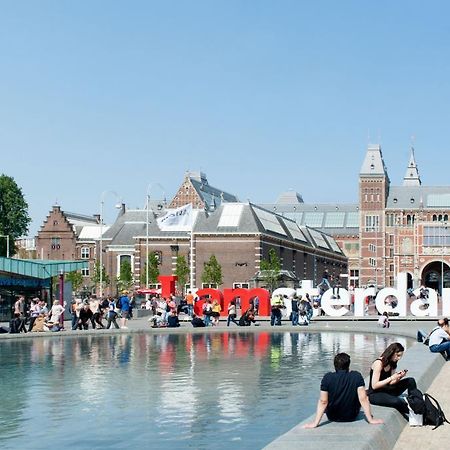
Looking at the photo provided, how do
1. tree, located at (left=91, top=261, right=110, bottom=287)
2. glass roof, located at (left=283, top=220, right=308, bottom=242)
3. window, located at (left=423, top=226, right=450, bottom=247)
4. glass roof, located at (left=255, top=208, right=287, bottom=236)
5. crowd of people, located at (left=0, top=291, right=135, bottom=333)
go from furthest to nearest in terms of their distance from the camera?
window, located at (left=423, top=226, right=450, bottom=247) → glass roof, located at (left=283, top=220, right=308, bottom=242) → tree, located at (left=91, top=261, right=110, bottom=287) → glass roof, located at (left=255, top=208, right=287, bottom=236) → crowd of people, located at (left=0, top=291, right=135, bottom=333)

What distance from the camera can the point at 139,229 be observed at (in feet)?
320

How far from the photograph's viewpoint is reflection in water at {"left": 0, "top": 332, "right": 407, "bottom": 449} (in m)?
12.9

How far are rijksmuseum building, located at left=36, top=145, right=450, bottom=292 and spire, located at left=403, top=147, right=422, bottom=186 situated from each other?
0.23 metres

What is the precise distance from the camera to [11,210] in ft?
274

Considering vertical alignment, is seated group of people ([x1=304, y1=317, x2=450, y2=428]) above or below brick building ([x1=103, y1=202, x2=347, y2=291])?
below

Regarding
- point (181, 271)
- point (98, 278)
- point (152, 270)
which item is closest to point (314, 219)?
point (98, 278)

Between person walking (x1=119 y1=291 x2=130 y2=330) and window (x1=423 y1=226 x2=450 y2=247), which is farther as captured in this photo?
window (x1=423 y1=226 x2=450 y2=247)

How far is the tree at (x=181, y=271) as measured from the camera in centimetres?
8531

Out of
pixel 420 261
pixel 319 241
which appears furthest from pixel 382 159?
pixel 319 241

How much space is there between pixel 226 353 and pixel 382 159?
12416 centimetres

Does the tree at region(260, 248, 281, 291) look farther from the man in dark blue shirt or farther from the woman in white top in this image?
the man in dark blue shirt

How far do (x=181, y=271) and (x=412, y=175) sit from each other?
89212 millimetres

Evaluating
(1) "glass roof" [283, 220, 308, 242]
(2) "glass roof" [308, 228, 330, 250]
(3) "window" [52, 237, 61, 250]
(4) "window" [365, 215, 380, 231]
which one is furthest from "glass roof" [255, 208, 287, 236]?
(4) "window" [365, 215, 380, 231]

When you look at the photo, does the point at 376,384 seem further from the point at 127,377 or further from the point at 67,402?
the point at 127,377
